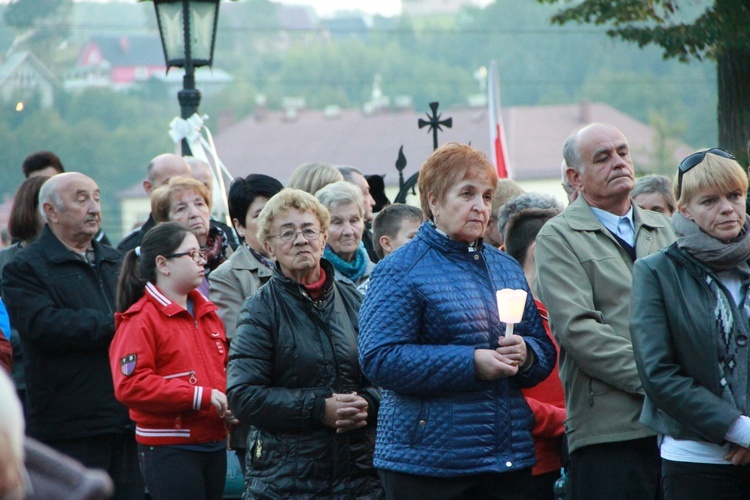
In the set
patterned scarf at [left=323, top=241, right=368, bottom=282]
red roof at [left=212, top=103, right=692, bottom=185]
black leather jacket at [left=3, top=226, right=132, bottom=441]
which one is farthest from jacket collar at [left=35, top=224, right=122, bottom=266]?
red roof at [left=212, top=103, right=692, bottom=185]

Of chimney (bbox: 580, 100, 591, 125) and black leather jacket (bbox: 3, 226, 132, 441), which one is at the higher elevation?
chimney (bbox: 580, 100, 591, 125)

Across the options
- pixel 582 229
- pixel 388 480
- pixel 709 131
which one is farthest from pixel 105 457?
pixel 709 131

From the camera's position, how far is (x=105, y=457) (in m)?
6.29

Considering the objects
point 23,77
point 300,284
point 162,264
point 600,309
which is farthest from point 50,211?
point 23,77

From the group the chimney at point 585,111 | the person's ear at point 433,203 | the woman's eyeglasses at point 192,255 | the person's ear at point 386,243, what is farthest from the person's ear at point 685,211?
the chimney at point 585,111

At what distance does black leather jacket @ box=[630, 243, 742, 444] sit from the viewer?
14.2ft

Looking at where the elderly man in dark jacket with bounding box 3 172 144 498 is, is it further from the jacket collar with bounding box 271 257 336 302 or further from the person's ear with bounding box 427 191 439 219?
the person's ear with bounding box 427 191 439 219

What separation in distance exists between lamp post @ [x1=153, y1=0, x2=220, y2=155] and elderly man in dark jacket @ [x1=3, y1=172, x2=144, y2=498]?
11.9 ft

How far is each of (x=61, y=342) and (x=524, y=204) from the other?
2.52 meters

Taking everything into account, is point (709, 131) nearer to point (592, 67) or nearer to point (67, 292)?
point (592, 67)

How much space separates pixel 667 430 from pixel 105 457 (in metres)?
3.15

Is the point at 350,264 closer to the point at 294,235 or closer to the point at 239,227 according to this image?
the point at 239,227

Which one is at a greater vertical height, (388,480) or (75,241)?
(75,241)

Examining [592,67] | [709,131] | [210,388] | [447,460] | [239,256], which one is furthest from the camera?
[592,67]
